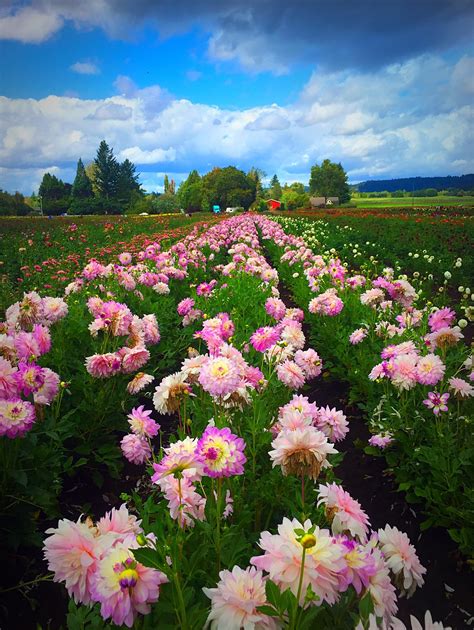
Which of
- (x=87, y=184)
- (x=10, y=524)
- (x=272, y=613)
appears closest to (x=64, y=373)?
(x=10, y=524)

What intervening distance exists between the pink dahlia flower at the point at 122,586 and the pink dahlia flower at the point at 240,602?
0.12 meters

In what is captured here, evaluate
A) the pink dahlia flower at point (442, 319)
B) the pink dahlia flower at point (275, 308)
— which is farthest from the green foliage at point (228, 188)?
the pink dahlia flower at point (442, 319)

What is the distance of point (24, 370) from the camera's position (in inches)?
74.4

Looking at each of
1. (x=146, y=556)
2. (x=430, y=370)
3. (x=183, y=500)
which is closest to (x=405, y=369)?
(x=430, y=370)

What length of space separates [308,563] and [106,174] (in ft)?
238

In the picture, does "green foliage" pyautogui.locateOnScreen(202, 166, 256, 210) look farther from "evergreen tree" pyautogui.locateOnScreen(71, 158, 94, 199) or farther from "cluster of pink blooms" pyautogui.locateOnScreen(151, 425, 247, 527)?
"cluster of pink blooms" pyautogui.locateOnScreen(151, 425, 247, 527)

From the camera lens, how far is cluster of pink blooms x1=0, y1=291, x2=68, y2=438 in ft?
5.42

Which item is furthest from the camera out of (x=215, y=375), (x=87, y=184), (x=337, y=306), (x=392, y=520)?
(x=87, y=184)

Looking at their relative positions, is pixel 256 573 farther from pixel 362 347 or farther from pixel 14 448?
pixel 362 347

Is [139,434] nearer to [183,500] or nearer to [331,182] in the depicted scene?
[183,500]

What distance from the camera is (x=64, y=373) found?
330 centimetres

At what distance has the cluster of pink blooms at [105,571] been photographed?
85cm

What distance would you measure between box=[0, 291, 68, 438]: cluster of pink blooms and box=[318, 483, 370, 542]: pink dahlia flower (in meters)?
1.18

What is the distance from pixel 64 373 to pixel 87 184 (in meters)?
66.7
